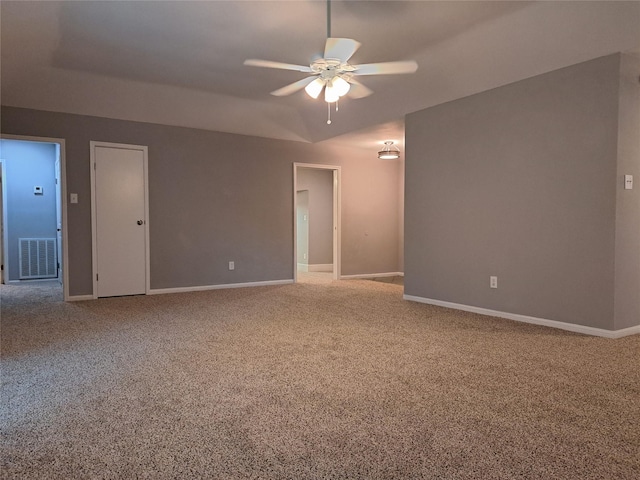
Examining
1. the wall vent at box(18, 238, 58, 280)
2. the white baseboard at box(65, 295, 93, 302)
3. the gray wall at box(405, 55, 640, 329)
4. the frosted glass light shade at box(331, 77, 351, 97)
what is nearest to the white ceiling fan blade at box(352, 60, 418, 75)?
the frosted glass light shade at box(331, 77, 351, 97)

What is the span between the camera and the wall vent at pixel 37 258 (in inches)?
280

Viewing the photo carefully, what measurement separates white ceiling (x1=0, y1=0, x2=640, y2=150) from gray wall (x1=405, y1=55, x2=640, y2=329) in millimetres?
267

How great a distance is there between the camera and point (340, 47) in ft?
8.99

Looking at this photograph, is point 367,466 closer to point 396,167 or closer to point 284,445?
point 284,445

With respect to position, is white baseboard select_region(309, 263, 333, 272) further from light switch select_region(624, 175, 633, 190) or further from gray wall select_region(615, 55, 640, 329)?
light switch select_region(624, 175, 633, 190)

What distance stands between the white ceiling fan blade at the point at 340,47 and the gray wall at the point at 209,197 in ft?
11.9

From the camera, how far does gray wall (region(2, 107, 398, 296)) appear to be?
523 cm

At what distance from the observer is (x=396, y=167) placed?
7.82 metres

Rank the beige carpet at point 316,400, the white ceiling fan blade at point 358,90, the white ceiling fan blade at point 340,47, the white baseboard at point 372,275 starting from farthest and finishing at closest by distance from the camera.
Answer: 1. the white baseboard at point 372,275
2. the white ceiling fan blade at point 358,90
3. the white ceiling fan blade at point 340,47
4. the beige carpet at point 316,400

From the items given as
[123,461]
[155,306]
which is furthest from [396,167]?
[123,461]

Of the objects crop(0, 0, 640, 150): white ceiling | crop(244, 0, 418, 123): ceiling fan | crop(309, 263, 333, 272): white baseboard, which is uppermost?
crop(0, 0, 640, 150): white ceiling

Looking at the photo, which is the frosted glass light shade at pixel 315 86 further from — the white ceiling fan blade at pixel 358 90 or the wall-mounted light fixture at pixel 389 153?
the wall-mounted light fixture at pixel 389 153

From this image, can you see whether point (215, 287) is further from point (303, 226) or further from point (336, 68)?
point (336, 68)

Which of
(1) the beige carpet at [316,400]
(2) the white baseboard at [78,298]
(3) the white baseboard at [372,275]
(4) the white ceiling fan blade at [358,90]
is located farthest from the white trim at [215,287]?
(4) the white ceiling fan blade at [358,90]
